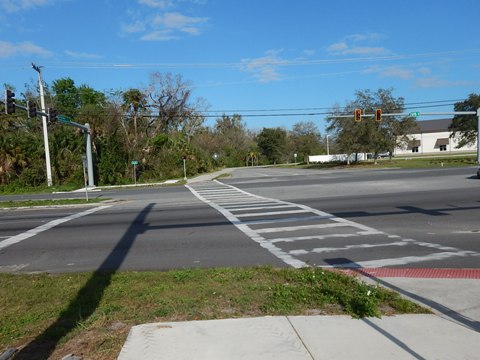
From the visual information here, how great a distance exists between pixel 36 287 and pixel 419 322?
5358mm

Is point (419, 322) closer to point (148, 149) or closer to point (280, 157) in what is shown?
point (148, 149)

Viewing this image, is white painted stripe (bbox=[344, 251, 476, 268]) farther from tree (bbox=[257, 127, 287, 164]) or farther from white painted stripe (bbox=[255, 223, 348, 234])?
tree (bbox=[257, 127, 287, 164])

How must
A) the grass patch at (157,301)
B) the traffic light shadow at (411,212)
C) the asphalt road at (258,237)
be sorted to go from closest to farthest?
the grass patch at (157,301)
the asphalt road at (258,237)
the traffic light shadow at (411,212)

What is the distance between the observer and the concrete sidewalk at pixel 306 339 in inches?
155

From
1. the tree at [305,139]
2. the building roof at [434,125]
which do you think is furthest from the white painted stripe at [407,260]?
the building roof at [434,125]

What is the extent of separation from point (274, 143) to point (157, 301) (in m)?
110

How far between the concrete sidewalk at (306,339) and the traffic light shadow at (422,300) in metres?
0.18

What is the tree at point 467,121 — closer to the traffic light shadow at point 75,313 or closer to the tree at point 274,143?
the tree at point 274,143

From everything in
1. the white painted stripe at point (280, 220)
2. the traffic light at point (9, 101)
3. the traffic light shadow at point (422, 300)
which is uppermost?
the traffic light at point (9, 101)

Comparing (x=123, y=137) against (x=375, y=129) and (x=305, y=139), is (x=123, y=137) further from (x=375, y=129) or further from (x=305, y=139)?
(x=305, y=139)

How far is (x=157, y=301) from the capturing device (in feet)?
18.1

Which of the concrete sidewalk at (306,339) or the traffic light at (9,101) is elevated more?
the traffic light at (9,101)

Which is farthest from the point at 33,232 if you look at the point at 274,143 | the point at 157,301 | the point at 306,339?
the point at 274,143

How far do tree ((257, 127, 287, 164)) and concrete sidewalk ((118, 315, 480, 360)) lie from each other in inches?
4334
